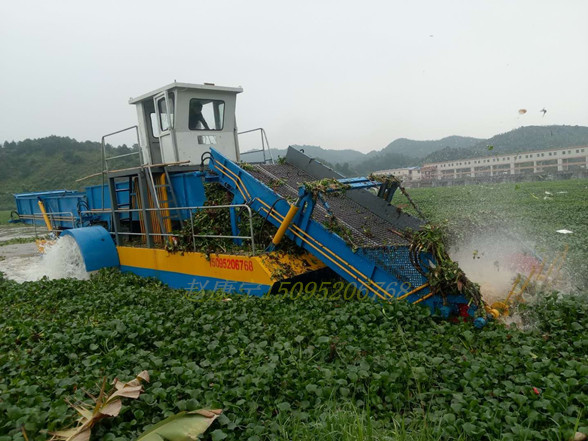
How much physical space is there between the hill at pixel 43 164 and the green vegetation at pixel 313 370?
183 feet

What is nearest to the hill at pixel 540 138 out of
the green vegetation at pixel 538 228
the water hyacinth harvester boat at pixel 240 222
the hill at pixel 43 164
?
the green vegetation at pixel 538 228

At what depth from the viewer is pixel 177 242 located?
7.55 meters

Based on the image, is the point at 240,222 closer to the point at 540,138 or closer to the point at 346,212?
the point at 346,212

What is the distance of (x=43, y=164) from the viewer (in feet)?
218

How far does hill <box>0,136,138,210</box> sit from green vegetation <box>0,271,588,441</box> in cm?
5591

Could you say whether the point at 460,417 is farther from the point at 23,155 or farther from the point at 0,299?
the point at 23,155

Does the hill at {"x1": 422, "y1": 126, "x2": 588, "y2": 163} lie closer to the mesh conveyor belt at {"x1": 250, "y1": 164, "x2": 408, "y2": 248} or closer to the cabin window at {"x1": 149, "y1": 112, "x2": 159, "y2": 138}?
the mesh conveyor belt at {"x1": 250, "y1": 164, "x2": 408, "y2": 248}

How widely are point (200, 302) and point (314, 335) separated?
83.8 inches

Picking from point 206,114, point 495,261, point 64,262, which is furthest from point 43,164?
point 495,261

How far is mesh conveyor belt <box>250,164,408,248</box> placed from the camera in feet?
19.7

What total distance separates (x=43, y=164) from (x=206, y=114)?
68.4m

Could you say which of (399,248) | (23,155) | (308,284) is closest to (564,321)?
(399,248)

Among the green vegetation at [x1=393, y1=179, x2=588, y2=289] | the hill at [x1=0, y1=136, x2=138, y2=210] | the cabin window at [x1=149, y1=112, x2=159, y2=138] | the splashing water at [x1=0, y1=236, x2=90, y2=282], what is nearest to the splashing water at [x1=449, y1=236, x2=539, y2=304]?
the green vegetation at [x1=393, y1=179, x2=588, y2=289]

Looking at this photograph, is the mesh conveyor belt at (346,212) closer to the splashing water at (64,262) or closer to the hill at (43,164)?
the splashing water at (64,262)
